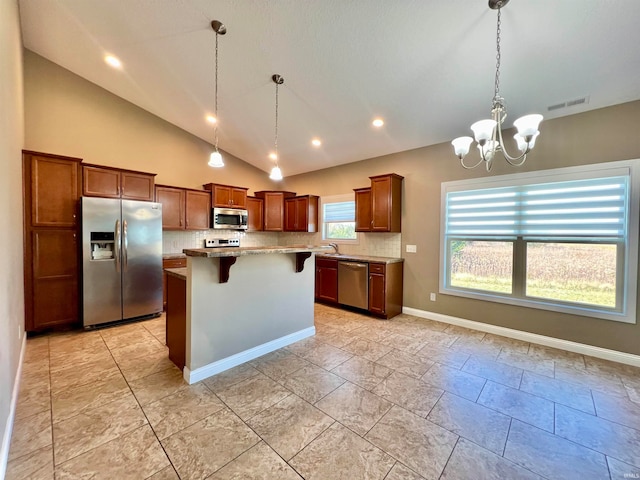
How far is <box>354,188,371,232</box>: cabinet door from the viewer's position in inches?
189

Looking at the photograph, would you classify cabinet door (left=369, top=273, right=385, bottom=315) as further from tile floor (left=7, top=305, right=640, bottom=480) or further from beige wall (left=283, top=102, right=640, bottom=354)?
tile floor (left=7, top=305, right=640, bottom=480)

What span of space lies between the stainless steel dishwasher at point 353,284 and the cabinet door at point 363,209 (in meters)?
0.72

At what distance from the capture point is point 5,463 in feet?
5.03

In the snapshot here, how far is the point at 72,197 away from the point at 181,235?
1.83 metres

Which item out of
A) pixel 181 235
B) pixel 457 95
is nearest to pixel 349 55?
pixel 457 95

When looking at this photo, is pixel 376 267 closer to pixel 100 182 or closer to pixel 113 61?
pixel 100 182

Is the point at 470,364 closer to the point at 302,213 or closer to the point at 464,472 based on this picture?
the point at 464,472

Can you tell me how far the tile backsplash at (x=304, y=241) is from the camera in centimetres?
484

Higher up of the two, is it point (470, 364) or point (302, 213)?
point (302, 213)

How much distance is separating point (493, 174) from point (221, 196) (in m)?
4.78

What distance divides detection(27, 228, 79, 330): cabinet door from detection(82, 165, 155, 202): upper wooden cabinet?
2.14ft

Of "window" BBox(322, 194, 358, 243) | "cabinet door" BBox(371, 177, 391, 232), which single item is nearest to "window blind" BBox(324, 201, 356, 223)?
"window" BBox(322, 194, 358, 243)

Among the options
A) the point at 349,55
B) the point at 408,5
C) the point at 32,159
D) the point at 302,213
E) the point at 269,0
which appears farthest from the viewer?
the point at 302,213

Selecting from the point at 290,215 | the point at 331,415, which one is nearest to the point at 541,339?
the point at 331,415
